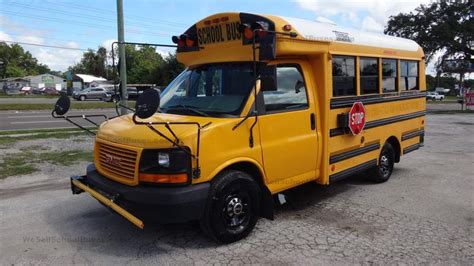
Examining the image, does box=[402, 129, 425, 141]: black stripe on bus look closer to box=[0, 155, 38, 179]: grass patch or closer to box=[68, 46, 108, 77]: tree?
box=[0, 155, 38, 179]: grass patch

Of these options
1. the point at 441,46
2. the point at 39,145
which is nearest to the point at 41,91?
the point at 441,46

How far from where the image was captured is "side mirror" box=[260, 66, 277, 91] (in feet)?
14.9

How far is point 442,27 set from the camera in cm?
3156

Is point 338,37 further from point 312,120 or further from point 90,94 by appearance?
point 90,94

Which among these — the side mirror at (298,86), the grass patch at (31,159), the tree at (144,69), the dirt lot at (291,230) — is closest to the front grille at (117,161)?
the dirt lot at (291,230)

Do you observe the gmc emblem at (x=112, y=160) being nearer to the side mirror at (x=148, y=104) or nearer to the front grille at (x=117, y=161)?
the front grille at (x=117, y=161)

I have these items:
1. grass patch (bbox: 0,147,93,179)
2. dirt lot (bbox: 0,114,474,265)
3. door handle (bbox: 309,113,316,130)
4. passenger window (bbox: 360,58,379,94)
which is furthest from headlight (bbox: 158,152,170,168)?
grass patch (bbox: 0,147,93,179)

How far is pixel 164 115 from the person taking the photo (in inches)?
191

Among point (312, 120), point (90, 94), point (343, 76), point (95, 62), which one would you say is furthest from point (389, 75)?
point (95, 62)

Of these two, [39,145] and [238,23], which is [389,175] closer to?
[238,23]

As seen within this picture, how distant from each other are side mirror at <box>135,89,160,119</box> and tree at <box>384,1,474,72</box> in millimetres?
32914

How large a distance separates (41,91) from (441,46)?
63540 mm

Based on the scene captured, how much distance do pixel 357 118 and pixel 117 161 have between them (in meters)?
3.51

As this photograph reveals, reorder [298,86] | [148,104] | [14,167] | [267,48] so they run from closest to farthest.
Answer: [148,104] → [267,48] → [298,86] → [14,167]
